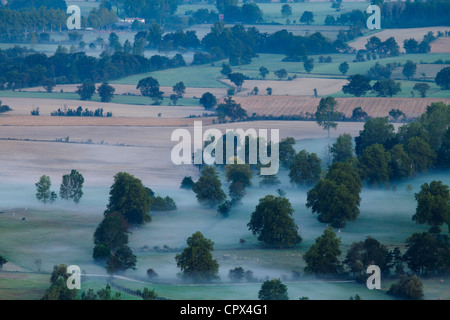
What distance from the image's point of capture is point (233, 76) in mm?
190625

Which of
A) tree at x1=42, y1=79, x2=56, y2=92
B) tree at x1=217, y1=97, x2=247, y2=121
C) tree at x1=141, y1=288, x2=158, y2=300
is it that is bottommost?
tree at x1=141, y1=288, x2=158, y2=300

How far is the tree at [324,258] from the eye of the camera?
77887 millimetres

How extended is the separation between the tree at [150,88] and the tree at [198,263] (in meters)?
Result: 100

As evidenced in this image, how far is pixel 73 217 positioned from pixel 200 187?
15015mm

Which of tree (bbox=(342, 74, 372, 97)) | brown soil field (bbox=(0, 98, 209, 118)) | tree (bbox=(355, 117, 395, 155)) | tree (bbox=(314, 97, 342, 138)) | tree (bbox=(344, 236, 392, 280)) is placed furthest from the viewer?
tree (bbox=(342, 74, 372, 97))

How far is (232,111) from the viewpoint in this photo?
159 meters

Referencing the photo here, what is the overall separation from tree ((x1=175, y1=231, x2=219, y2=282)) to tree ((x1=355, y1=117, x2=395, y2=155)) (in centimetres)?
5265

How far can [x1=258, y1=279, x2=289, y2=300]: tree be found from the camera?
225 ft

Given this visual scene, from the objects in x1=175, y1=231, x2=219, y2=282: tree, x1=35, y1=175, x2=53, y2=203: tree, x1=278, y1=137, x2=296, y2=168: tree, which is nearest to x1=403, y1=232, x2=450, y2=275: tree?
x1=175, y1=231, x2=219, y2=282: tree

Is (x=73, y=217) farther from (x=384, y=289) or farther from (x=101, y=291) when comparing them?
(x=384, y=289)

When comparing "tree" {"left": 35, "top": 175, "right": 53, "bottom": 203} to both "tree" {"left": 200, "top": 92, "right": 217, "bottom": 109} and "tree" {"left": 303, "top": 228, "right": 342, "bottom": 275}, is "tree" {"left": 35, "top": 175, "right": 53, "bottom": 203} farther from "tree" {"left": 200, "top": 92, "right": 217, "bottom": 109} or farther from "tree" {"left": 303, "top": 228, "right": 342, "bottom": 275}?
"tree" {"left": 200, "top": 92, "right": 217, "bottom": 109}

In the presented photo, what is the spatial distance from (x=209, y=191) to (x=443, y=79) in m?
89.6

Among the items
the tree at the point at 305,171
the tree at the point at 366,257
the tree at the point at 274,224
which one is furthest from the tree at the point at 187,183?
the tree at the point at 366,257
